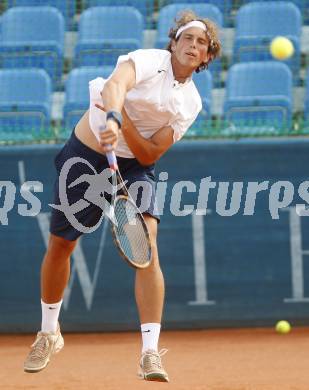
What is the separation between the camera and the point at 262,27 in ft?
31.4

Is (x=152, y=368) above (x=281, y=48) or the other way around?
the other way around

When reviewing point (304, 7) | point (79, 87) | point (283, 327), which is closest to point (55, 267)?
point (283, 327)

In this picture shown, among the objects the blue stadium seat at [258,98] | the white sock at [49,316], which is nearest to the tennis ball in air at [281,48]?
the blue stadium seat at [258,98]

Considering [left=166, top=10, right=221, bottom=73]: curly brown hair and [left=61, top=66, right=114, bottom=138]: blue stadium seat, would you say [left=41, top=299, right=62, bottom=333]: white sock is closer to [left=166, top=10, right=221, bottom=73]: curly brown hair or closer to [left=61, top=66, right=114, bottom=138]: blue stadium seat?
[left=166, top=10, right=221, bottom=73]: curly brown hair

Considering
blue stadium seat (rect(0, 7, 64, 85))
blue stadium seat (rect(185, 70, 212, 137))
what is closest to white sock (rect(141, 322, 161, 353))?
blue stadium seat (rect(185, 70, 212, 137))

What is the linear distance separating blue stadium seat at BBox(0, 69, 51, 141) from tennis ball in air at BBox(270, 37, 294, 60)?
2223mm

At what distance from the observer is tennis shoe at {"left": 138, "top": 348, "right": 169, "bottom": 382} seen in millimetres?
4898

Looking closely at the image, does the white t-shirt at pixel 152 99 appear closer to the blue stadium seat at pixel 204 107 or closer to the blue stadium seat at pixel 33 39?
the blue stadium seat at pixel 204 107

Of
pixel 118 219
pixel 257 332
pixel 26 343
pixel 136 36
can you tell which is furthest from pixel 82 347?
pixel 136 36

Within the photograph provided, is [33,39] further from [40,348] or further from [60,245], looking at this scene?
[40,348]

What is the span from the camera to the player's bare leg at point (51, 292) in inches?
212

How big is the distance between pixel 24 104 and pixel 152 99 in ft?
13.6

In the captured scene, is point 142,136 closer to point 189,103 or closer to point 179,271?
point 189,103

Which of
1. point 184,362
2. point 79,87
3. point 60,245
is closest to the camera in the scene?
point 60,245
